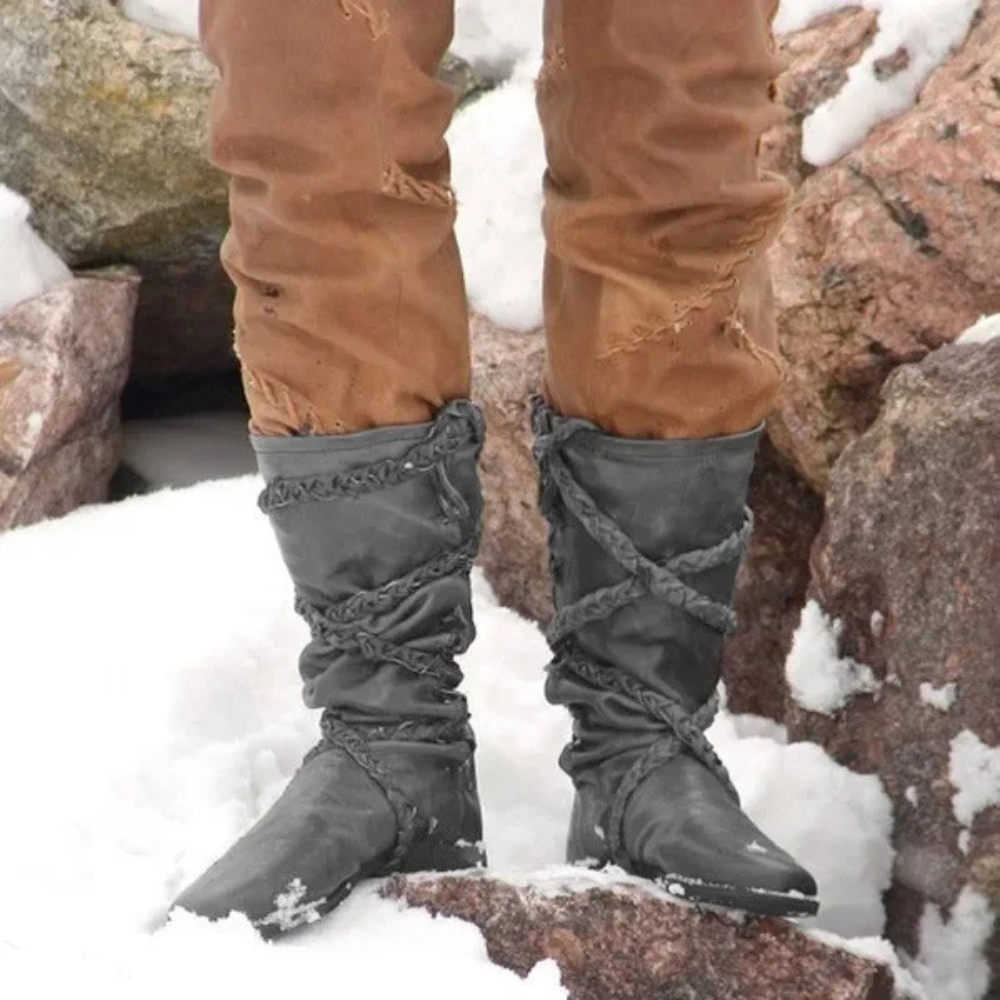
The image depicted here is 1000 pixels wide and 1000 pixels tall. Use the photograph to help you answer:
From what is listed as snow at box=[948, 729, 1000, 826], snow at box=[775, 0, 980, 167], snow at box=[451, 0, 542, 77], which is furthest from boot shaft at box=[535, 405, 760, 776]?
snow at box=[451, 0, 542, 77]

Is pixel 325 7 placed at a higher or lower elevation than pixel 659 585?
higher

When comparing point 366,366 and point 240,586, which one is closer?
point 366,366

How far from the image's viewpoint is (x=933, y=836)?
2.12 meters

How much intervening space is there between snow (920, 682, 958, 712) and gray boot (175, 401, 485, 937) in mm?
640

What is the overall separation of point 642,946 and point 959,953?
0.53 meters

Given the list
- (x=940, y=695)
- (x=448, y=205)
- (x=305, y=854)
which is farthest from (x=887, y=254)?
(x=305, y=854)

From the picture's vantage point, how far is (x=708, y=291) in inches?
71.1

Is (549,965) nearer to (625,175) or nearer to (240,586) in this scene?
(625,175)

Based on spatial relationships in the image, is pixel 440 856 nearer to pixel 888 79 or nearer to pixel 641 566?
pixel 641 566

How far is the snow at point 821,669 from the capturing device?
2.33 metres

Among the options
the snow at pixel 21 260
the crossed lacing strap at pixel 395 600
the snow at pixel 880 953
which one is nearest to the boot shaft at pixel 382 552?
the crossed lacing strap at pixel 395 600

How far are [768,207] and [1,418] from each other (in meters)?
2.44

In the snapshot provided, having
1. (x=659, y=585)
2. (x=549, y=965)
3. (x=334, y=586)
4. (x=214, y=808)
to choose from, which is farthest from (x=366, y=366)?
(x=214, y=808)

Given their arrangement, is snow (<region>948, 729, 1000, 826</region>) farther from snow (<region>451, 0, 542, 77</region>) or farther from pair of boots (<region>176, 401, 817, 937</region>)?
snow (<region>451, 0, 542, 77</region>)
